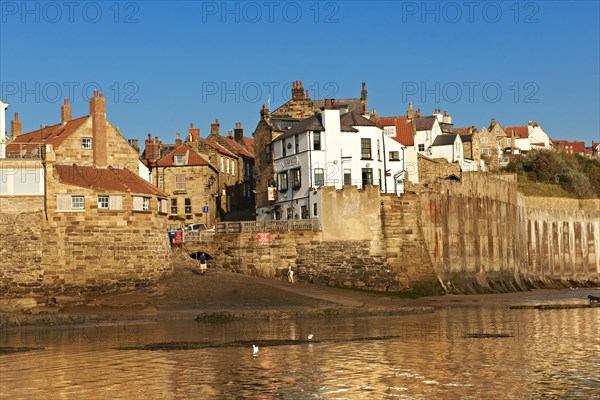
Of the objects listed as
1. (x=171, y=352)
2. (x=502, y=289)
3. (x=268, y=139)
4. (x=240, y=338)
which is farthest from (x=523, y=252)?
(x=171, y=352)

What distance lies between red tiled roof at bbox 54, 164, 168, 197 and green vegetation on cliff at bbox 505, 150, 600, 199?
2441 inches

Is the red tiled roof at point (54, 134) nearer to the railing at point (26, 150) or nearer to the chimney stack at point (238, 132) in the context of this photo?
the railing at point (26, 150)

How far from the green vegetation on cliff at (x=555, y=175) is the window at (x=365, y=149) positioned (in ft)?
142

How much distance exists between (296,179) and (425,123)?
156ft

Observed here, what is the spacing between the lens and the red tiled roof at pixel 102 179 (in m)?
54.9

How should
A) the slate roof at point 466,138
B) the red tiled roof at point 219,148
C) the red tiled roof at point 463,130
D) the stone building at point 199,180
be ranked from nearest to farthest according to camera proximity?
the stone building at point 199,180
the red tiled roof at point 219,148
the slate roof at point 466,138
the red tiled roof at point 463,130

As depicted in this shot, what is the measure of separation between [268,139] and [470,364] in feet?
151

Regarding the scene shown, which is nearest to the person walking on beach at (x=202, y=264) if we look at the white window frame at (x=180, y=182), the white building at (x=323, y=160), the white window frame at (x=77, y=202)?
the white window frame at (x=77, y=202)

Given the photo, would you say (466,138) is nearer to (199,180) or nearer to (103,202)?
(199,180)

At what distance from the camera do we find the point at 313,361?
109ft

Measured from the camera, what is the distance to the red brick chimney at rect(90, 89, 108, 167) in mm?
57281

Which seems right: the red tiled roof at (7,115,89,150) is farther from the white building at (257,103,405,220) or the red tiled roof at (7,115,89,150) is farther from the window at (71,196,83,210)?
the white building at (257,103,405,220)

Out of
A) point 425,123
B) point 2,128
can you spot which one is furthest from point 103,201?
point 425,123

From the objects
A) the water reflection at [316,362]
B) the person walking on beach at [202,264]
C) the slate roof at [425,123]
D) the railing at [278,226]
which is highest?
the slate roof at [425,123]
